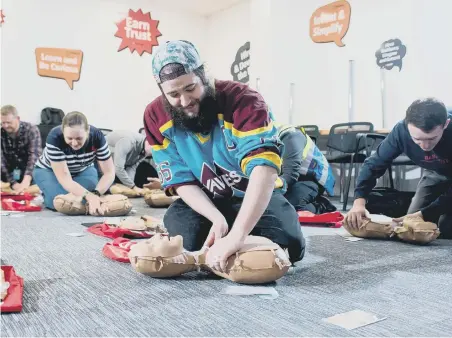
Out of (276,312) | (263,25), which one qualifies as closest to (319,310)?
(276,312)

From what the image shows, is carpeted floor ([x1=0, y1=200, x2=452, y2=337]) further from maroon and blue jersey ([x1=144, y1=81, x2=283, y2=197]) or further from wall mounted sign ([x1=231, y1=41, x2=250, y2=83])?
wall mounted sign ([x1=231, y1=41, x2=250, y2=83])

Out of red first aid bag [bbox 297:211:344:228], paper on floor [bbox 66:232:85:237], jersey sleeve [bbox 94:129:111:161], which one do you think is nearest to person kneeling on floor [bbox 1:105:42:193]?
jersey sleeve [bbox 94:129:111:161]

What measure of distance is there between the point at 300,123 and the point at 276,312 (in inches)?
162

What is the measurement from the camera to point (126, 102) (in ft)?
20.3

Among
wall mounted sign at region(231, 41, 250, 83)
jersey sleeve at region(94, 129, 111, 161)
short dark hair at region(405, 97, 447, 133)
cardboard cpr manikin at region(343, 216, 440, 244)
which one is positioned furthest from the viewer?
wall mounted sign at region(231, 41, 250, 83)

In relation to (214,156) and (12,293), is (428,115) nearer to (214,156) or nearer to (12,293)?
(214,156)

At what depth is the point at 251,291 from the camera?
4.18 ft

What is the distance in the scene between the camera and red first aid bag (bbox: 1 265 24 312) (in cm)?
109

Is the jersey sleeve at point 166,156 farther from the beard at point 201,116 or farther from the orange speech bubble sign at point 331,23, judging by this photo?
the orange speech bubble sign at point 331,23

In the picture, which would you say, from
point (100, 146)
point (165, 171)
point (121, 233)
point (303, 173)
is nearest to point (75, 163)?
point (100, 146)

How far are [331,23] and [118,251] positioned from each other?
3823 mm

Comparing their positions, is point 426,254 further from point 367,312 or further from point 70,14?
point 70,14

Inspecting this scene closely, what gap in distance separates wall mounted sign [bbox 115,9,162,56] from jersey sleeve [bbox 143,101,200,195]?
194 inches

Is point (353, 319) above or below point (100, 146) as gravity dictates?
below
